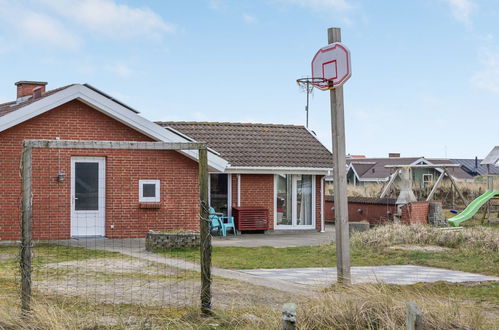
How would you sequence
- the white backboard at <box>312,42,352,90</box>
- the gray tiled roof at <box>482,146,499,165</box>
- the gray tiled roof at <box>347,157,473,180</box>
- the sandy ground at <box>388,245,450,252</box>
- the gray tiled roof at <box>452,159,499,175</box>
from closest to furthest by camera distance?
the white backboard at <box>312,42,352,90</box> → the sandy ground at <box>388,245,450,252</box> → the gray tiled roof at <box>482,146,499,165</box> → the gray tiled roof at <box>347,157,473,180</box> → the gray tiled roof at <box>452,159,499,175</box>

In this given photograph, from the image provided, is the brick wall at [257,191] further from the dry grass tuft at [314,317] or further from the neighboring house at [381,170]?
the neighboring house at [381,170]

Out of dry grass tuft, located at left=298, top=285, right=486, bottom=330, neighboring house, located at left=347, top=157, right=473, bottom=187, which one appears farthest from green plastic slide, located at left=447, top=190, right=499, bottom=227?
neighboring house, located at left=347, top=157, right=473, bottom=187

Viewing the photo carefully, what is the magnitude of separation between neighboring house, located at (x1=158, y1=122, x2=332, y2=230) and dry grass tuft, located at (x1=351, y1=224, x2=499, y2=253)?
579 centimetres

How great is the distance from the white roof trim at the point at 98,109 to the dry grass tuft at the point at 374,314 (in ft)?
40.8

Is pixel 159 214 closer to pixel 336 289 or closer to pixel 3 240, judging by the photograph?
pixel 3 240

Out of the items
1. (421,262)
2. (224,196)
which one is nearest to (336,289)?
(421,262)

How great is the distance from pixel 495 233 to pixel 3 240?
1243 centimetres

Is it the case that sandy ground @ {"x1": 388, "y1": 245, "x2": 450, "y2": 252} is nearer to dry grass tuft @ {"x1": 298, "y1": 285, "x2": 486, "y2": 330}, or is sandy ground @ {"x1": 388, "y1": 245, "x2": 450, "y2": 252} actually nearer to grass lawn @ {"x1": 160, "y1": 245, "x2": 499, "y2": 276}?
grass lawn @ {"x1": 160, "y1": 245, "x2": 499, "y2": 276}

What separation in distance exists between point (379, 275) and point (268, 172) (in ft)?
37.4

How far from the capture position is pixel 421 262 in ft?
46.5

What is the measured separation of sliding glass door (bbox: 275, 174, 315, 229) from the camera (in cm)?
2388

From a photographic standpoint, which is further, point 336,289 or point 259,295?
point 259,295

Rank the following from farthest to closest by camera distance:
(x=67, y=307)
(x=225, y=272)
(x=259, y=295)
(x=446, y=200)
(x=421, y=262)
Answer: (x=446, y=200)
(x=421, y=262)
(x=225, y=272)
(x=259, y=295)
(x=67, y=307)

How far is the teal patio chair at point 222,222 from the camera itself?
21889 mm
